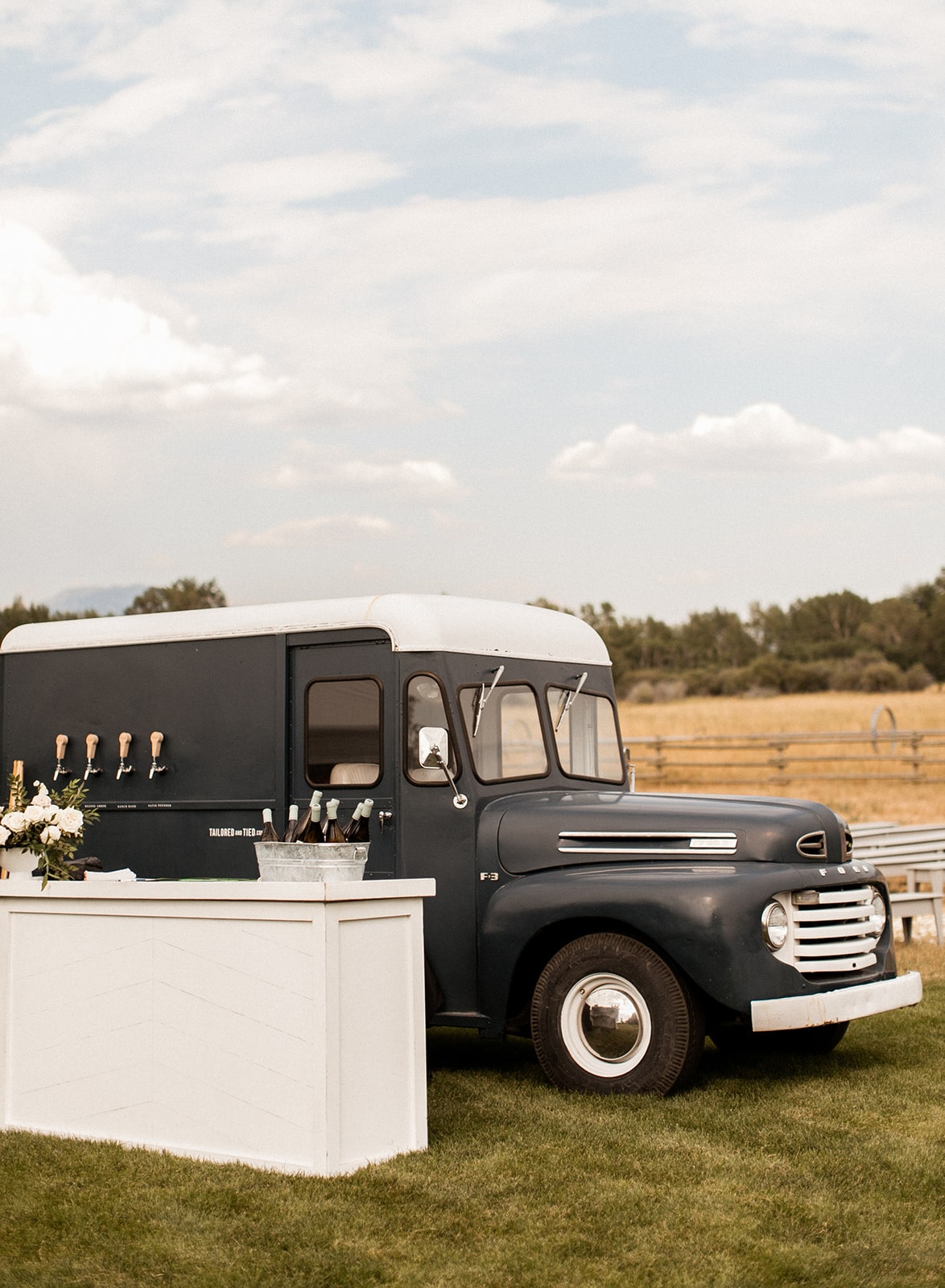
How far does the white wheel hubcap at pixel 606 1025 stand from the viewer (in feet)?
22.7

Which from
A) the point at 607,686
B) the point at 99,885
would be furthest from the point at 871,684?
the point at 99,885

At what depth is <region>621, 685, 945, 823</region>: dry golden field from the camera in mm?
24484

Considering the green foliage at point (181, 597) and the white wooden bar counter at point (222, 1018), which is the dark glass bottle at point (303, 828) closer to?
the white wooden bar counter at point (222, 1018)

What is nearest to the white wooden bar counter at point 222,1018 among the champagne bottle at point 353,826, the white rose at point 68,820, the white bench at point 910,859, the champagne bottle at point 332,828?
the white rose at point 68,820

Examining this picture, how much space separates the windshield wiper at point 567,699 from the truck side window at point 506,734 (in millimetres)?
163

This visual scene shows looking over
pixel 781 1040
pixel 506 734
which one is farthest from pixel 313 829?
pixel 781 1040

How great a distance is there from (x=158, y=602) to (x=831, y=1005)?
114 ft

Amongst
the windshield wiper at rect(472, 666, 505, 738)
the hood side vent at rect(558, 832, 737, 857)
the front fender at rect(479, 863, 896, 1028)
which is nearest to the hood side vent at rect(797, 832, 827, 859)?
the front fender at rect(479, 863, 896, 1028)

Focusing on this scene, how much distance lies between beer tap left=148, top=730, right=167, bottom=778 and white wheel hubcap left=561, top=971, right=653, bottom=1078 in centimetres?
290

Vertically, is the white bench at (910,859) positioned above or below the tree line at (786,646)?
below

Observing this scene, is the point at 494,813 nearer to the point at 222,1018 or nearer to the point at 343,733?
the point at 343,733

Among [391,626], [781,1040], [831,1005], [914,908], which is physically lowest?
[781,1040]

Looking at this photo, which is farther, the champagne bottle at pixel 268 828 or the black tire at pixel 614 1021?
the black tire at pixel 614 1021

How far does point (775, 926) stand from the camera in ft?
22.9
